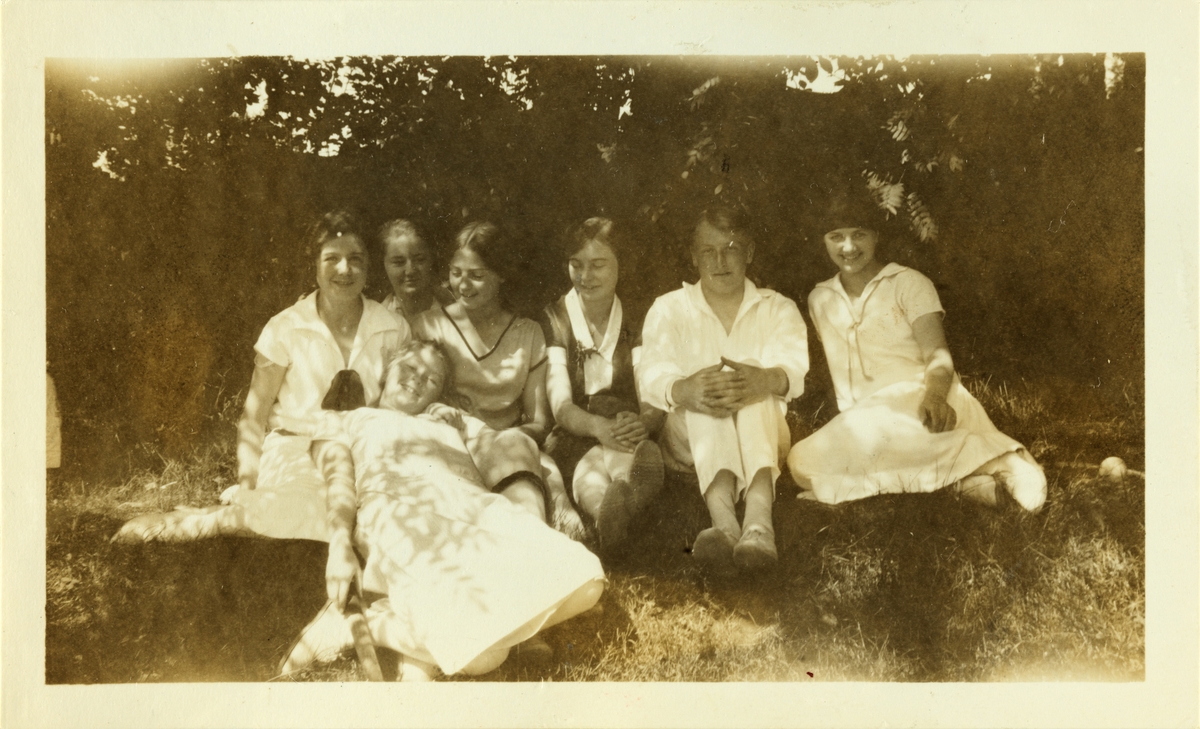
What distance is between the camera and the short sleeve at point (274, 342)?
357 cm

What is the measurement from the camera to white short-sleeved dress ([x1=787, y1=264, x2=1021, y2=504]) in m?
3.53

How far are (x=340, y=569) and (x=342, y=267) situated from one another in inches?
49.9

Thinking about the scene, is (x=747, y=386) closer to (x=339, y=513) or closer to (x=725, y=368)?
(x=725, y=368)

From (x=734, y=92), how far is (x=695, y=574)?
6.69 feet

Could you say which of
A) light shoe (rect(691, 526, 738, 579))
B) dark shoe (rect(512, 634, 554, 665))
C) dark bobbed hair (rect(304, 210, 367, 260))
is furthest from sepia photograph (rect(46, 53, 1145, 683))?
dark shoe (rect(512, 634, 554, 665))

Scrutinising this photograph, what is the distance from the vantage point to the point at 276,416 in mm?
3586

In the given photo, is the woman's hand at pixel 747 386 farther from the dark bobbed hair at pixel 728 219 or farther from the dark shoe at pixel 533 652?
the dark shoe at pixel 533 652

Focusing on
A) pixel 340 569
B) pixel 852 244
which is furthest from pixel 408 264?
pixel 852 244

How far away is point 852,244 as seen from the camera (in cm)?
356

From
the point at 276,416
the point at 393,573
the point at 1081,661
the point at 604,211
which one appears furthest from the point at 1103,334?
the point at 276,416

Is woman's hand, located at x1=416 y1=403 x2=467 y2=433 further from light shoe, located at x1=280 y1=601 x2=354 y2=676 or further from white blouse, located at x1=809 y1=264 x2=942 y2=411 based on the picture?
white blouse, located at x1=809 y1=264 x2=942 y2=411

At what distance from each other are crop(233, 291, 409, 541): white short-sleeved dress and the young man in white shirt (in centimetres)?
114

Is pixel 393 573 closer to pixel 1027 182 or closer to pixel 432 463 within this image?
pixel 432 463

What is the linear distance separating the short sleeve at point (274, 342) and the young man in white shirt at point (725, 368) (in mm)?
1531
